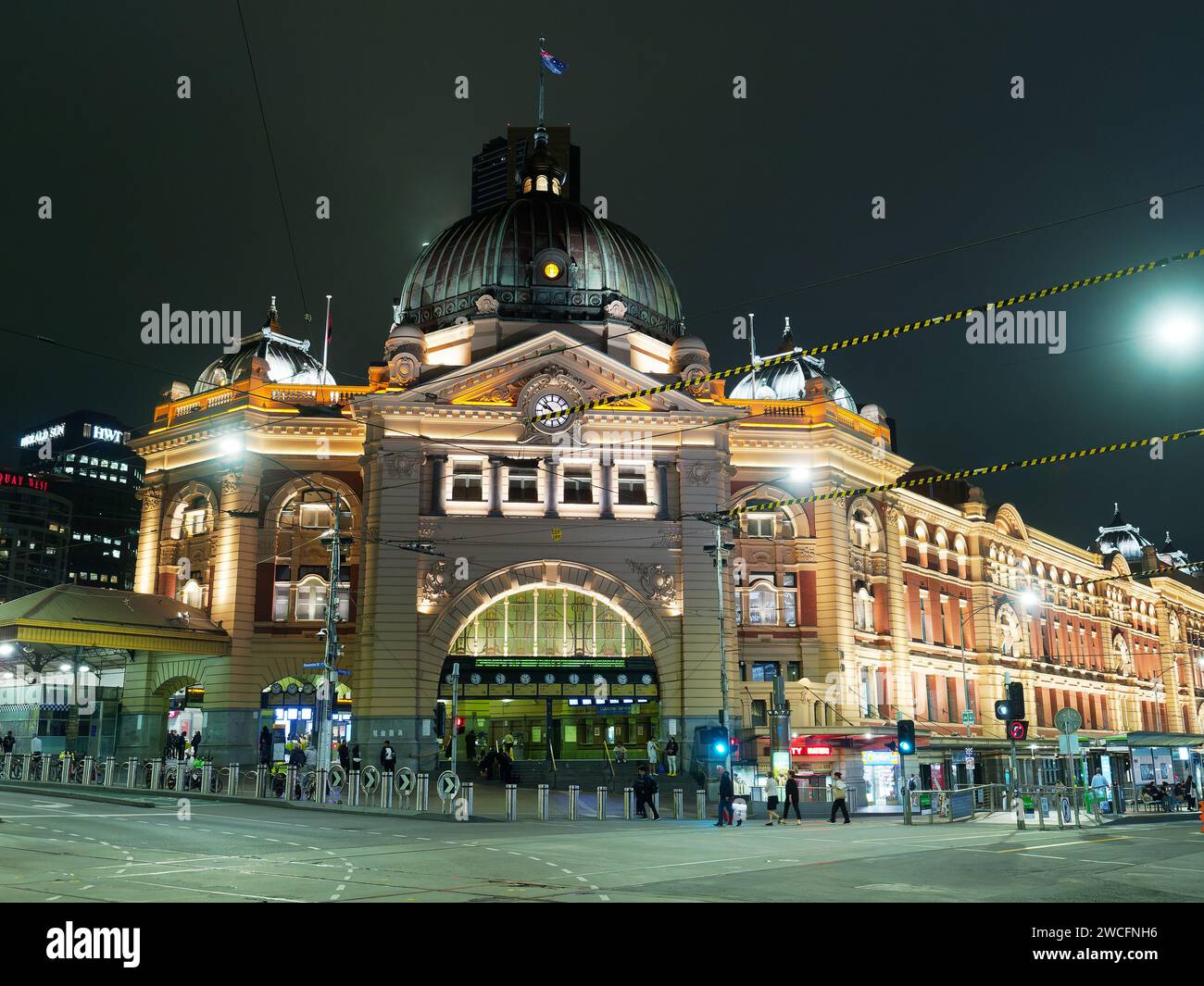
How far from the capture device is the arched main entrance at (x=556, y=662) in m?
52.5

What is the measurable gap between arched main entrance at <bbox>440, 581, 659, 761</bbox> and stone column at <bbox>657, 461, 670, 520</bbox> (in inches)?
181

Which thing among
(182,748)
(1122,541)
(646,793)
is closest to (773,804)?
(646,793)

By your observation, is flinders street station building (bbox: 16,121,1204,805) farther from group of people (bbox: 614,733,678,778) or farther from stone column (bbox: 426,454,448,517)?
group of people (bbox: 614,733,678,778)

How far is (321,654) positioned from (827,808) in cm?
2490

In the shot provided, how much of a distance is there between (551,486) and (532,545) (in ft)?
9.68

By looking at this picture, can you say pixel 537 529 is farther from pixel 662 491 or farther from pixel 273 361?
pixel 273 361

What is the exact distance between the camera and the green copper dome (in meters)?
61.9

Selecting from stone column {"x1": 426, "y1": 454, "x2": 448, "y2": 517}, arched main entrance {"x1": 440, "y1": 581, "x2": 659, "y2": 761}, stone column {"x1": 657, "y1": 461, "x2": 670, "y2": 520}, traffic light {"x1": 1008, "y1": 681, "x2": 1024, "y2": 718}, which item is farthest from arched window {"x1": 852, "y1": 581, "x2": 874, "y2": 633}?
traffic light {"x1": 1008, "y1": 681, "x2": 1024, "y2": 718}

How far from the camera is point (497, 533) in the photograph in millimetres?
53125

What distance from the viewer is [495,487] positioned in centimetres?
5394

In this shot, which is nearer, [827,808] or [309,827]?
[309,827]
